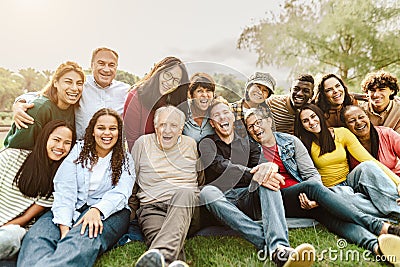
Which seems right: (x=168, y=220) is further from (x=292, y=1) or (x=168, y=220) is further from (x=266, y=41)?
(x=292, y=1)

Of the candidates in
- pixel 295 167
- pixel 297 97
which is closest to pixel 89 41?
pixel 297 97

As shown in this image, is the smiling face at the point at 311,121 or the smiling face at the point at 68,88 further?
the smiling face at the point at 311,121

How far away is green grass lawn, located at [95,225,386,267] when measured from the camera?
2.28 meters

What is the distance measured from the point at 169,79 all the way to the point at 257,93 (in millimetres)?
732

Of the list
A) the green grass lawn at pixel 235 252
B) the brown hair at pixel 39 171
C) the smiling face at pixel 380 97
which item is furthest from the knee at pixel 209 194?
the smiling face at pixel 380 97

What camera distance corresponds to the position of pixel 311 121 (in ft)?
9.95

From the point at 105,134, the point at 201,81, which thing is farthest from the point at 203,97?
the point at 105,134

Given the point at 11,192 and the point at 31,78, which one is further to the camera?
the point at 31,78

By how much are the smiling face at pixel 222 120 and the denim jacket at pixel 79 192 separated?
0.67m

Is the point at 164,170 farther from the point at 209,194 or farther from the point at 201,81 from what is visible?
the point at 201,81

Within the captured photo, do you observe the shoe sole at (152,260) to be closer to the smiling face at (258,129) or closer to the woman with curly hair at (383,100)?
the smiling face at (258,129)

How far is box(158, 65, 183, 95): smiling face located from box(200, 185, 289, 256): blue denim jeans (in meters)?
0.85

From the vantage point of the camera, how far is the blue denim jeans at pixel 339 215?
243cm

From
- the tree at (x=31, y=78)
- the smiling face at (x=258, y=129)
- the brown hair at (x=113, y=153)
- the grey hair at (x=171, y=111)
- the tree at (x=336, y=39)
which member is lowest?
the brown hair at (x=113, y=153)
